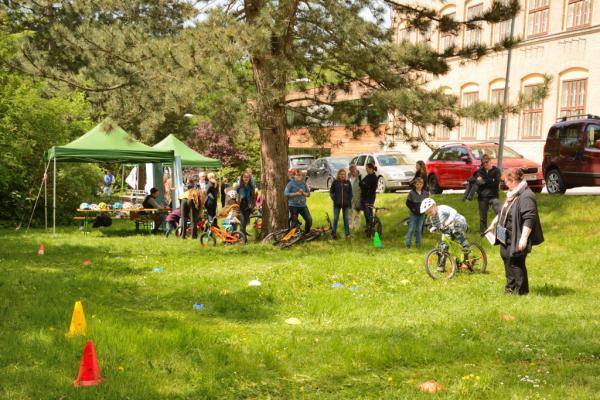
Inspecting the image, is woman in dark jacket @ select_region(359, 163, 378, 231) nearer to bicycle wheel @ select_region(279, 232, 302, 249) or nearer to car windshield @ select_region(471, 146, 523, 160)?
bicycle wheel @ select_region(279, 232, 302, 249)

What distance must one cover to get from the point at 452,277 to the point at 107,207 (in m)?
12.3

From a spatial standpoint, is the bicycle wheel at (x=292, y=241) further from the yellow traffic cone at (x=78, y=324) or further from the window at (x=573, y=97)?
the window at (x=573, y=97)

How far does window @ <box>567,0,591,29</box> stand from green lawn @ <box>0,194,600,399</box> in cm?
1952

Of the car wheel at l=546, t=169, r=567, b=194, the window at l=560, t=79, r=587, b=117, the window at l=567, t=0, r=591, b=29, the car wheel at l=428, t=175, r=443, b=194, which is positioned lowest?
the car wheel at l=428, t=175, r=443, b=194

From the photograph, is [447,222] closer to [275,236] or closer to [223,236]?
[275,236]

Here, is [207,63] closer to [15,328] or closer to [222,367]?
[15,328]

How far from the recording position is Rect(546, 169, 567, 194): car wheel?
18.8 meters

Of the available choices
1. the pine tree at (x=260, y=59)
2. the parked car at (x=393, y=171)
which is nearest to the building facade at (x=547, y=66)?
the parked car at (x=393, y=171)

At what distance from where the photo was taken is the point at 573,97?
3055cm

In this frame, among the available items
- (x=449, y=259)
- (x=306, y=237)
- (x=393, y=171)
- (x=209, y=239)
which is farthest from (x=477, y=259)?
(x=393, y=171)

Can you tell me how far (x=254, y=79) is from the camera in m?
14.6

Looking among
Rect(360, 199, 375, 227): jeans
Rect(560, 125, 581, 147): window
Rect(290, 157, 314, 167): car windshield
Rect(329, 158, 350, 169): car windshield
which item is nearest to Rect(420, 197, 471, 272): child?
Rect(360, 199, 375, 227): jeans

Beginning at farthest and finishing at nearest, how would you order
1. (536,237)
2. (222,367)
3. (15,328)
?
(536,237) < (15,328) < (222,367)

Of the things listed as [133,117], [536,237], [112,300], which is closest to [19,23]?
[133,117]
